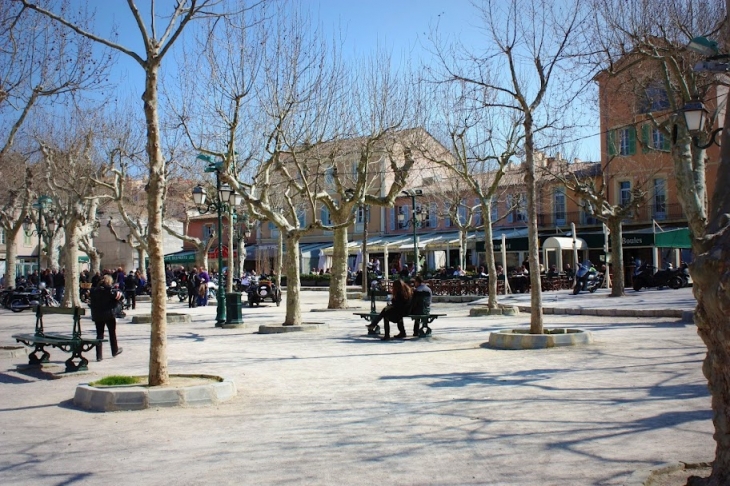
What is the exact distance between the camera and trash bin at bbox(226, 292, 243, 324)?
727 inches

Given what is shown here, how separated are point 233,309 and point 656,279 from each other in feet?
55.1

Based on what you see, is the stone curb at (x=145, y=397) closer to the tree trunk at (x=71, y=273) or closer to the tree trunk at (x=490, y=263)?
the tree trunk at (x=490, y=263)

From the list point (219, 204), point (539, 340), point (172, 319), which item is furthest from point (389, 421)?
point (219, 204)

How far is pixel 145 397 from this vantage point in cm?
800

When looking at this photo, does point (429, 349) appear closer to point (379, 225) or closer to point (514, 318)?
point (514, 318)

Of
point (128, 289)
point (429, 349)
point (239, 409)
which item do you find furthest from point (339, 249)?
point (239, 409)

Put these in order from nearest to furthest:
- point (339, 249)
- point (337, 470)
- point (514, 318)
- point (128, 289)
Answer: point (337, 470) → point (514, 318) → point (339, 249) → point (128, 289)

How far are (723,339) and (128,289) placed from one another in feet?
87.8

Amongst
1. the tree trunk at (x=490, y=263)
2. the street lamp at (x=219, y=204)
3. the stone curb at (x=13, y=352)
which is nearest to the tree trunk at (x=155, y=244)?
the stone curb at (x=13, y=352)

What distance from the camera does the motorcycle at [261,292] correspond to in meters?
28.7

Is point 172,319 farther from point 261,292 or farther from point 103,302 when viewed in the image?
point 261,292

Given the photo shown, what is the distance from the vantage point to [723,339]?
3916 millimetres

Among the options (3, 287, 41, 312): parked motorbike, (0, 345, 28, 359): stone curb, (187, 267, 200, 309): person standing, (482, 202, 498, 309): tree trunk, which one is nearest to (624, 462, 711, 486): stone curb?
(0, 345, 28, 359): stone curb

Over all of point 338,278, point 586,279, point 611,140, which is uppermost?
point 611,140
